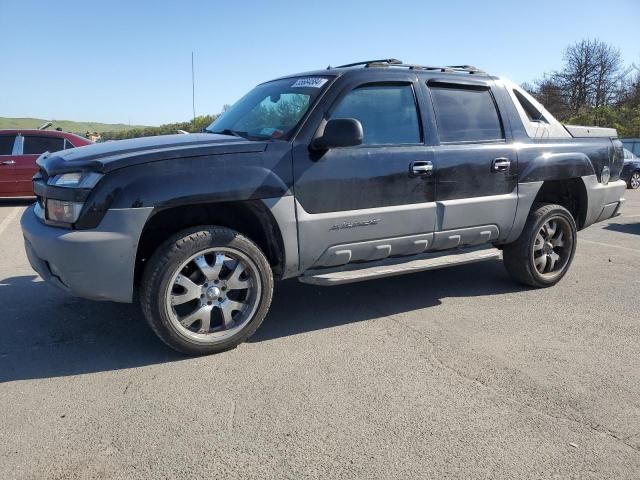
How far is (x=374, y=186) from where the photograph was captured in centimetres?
402

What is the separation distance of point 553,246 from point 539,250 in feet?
0.75

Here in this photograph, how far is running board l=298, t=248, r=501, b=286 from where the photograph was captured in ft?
12.8

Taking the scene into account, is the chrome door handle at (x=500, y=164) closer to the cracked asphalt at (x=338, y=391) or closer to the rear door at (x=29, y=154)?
the cracked asphalt at (x=338, y=391)

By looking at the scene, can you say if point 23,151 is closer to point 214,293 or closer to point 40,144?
point 40,144

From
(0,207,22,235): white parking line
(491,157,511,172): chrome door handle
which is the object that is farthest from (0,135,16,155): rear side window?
(491,157,511,172): chrome door handle

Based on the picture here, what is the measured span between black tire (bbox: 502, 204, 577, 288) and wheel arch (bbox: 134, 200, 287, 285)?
2457 mm

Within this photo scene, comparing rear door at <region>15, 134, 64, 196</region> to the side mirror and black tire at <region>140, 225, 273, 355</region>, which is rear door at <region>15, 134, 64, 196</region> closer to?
black tire at <region>140, 225, 273, 355</region>

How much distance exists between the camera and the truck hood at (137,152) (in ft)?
A: 10.9

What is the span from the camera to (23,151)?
38.1ft

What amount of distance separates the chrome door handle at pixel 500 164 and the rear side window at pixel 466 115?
208 mm

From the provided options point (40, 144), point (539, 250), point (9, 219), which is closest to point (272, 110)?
point (539, 250)

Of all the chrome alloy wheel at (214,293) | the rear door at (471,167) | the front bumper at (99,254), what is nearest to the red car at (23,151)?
the front bumper at (99,254)

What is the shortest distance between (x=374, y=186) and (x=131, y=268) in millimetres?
1812

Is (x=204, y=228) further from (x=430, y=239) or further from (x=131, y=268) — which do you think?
(x=430, y=239)
